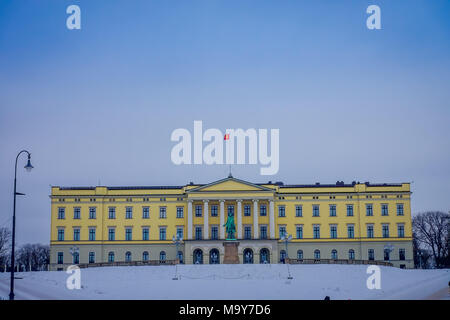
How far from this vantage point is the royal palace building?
7112cm

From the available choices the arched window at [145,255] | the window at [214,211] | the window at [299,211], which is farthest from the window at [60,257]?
the window at [299,211]

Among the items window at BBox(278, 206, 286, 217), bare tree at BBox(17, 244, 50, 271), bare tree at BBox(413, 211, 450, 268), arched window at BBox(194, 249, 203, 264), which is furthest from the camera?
bare tree at BBox(17, 244, 50, 271)

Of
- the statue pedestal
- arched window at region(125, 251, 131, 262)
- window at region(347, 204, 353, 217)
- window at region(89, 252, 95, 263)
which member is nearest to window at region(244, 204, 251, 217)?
the statue pedestal

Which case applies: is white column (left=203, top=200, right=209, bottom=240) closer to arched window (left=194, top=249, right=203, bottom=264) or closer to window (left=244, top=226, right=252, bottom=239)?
arched window (left=194, top=249, right=203, bottom=264)

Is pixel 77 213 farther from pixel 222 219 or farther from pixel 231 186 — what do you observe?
pixel 231 186

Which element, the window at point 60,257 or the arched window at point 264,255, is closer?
the arched window at point 264,255

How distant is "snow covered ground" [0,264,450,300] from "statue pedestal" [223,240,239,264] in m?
3.72

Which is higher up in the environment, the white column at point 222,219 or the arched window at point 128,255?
the white column at point 222,219

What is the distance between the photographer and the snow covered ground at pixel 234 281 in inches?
1527

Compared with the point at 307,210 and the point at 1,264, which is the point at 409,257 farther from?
the point at 1,264

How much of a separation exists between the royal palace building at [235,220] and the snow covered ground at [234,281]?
1194 cm

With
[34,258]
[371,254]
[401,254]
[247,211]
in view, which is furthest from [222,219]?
[34,258]

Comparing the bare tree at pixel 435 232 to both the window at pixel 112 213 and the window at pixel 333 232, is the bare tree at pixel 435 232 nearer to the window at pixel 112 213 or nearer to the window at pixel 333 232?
the window at pixel 333 232

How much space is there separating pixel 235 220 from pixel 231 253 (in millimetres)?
8636
